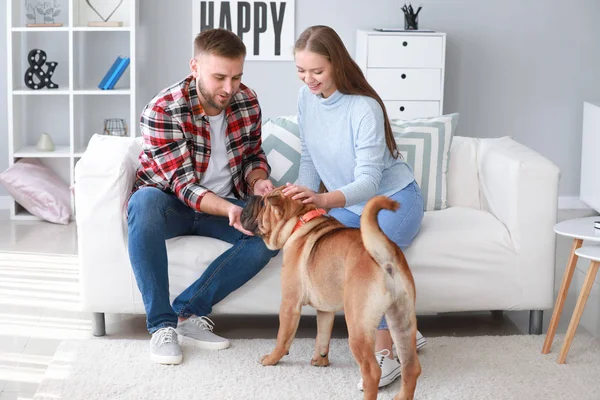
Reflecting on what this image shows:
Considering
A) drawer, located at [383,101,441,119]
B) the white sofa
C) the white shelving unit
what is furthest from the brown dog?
the white shelving unit

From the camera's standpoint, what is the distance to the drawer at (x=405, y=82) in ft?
15.1

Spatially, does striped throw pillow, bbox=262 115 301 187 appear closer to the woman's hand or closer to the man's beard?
the man's beard

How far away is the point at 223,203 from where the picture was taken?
2.67m

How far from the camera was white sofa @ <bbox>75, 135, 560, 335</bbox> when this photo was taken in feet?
9.23

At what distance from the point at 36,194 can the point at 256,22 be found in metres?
1.47

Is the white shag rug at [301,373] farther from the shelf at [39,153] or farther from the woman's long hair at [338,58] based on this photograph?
the shelf at [39,153]

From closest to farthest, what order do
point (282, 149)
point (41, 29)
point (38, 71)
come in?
point (282, 149)
point (41, 29)
point (38, 71)

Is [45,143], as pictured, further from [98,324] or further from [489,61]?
[489,61]

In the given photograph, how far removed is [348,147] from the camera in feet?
8.95

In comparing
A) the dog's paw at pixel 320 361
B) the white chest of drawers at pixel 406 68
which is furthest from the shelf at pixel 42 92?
the dog's paw at pixel 320 361

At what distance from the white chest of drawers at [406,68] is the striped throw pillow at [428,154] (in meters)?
1.39

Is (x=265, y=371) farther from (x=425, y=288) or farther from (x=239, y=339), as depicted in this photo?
(x=425, y=288)

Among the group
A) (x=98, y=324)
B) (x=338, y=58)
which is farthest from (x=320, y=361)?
(x=338, y=58)

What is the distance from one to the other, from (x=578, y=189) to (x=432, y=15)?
4.29 feet
